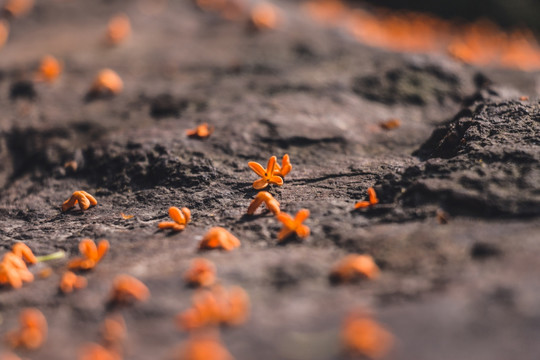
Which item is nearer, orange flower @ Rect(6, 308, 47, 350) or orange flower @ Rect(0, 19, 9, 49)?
orange flower @ Rect(6, 308, 47, 350)

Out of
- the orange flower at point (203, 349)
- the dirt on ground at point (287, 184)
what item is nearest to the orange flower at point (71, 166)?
the dirt on ground at point (287, 184)

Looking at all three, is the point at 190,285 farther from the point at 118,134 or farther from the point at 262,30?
the point at 262,30

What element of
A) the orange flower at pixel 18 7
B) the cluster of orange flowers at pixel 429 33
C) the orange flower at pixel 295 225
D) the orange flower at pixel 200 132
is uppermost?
the cluster of orange flowers at pixel 429 33

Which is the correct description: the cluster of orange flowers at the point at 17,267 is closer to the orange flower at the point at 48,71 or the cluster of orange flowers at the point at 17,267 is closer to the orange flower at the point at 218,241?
the orange flower at the point at 218,241

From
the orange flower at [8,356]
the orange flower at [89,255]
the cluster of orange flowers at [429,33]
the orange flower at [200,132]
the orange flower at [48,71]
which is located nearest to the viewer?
the orange flower at [8,356]

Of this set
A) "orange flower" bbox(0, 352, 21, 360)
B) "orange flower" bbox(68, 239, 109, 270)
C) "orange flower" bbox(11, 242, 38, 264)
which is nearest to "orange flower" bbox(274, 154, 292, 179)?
"orange flower" bbox(68, 239, 109, 270)

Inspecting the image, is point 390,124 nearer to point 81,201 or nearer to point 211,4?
point 81,201

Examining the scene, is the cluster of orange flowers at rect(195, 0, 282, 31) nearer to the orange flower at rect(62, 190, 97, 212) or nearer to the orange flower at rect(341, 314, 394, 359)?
the orange flower at rect(62, 190, 97, 212)

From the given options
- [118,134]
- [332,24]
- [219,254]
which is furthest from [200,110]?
[332,24]
